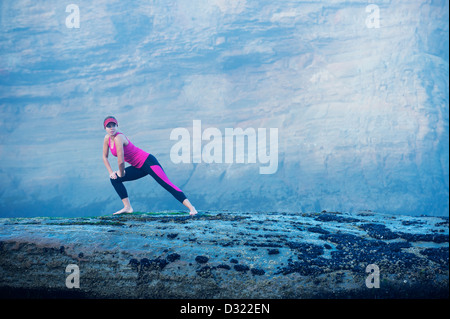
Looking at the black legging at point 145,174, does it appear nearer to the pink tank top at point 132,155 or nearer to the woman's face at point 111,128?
the pink tank top at point 132,155

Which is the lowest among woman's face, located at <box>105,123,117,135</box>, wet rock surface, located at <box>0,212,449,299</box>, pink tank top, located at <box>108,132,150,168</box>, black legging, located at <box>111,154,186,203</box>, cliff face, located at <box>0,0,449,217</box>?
wet rock surface, located at <box>0,212,449,299</box>

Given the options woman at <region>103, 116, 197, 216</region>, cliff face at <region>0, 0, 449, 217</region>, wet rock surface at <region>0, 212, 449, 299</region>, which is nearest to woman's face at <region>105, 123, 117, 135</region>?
woman at <region>103, 116, 197, 216</region>

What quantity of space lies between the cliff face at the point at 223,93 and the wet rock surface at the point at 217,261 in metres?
17.3

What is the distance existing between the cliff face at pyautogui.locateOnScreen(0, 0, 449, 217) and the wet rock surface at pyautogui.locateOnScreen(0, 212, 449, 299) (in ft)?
56.7

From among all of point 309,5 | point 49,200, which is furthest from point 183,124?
point 309,5

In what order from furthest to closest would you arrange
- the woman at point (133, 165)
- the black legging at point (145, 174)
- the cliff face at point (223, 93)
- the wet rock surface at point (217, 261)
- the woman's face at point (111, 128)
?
the cliff face at point (223, 93)
the black legging at point (145, 174)
the woman at point (133, 165)
the woman's face at point (111, 128)
the wet rock surface at point (217, 261)

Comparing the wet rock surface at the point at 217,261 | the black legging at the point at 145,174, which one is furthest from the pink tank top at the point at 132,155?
the wet rock surface at the point at 217,261

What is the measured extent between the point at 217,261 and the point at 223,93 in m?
23.0

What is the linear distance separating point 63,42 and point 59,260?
25827mm

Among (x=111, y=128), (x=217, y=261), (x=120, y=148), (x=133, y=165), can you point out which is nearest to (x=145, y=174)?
(x=133, y=165)

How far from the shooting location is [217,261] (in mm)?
6879

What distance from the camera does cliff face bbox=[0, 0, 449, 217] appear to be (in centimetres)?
2569

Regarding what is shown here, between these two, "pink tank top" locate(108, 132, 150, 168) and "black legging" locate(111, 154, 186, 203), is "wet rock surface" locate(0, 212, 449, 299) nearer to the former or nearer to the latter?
"black legging" locate(111, 154, 186, 203)

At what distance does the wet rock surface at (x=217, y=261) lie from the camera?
629 centimetres
